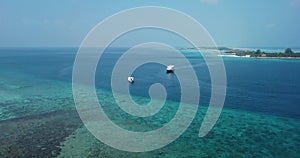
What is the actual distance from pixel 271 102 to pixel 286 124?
327 inches

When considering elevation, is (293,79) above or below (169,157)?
above

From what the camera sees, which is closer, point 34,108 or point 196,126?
point 196,126

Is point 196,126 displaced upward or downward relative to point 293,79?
downward

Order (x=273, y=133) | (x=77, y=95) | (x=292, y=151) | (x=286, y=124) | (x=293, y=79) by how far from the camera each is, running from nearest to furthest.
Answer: (x=292, y=151) < (x=273, y=133) < (x=286, y=124) < (x=77, y=95) < (x=293, y=79)

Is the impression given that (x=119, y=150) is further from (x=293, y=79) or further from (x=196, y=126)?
(x=293, y=79)

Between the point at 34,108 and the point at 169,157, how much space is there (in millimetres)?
15665

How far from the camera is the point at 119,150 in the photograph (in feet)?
55.0

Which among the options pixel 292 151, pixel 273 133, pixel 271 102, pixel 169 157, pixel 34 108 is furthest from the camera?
pixel 271 102

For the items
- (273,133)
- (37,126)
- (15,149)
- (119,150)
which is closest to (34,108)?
(37,126)

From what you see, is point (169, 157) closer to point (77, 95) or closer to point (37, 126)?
point (37, 126)

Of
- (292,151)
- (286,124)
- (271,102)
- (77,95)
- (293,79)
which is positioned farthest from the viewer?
(293,79)

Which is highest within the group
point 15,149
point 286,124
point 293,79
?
point 293,79

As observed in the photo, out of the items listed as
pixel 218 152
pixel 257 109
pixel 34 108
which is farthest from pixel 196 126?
pixel 34 108

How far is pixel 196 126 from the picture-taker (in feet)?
69.8
